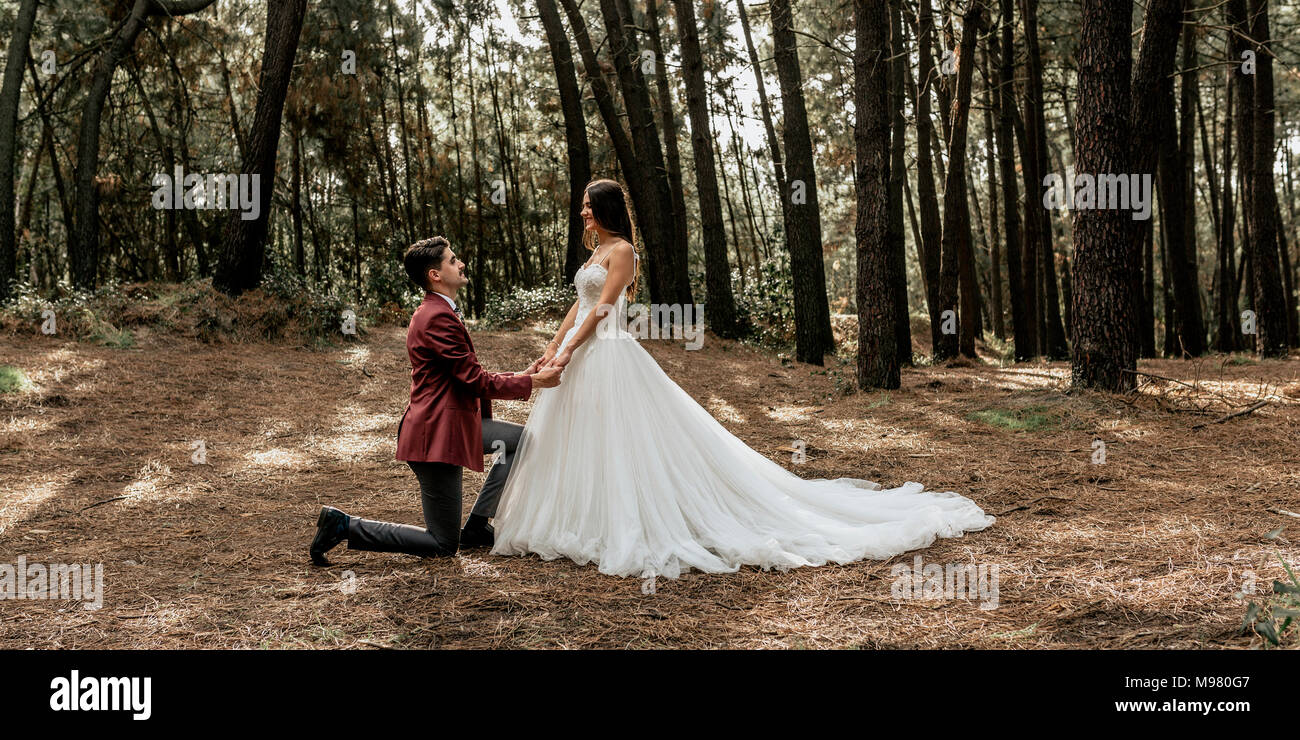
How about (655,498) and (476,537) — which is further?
(476,537)

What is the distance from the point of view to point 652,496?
4383mm

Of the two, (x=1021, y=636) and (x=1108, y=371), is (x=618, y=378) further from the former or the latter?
(x=1108, y=371)

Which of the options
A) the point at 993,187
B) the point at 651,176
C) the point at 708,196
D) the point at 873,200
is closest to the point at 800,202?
the point at 873,200

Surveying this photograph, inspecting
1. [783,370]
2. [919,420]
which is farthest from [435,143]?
→ [919,420]

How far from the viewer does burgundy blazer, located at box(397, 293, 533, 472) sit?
4.21m

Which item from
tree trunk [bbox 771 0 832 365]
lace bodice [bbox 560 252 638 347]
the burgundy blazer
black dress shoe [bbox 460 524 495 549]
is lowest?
black dress shoe [bbox 460 524 495 549]

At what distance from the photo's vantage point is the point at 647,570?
4.00 metres

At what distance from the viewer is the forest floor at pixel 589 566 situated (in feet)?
10.7

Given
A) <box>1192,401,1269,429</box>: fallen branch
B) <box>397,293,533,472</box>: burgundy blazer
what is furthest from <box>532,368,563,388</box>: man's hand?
<box>1192,401,1269,429</box>: fallen branch

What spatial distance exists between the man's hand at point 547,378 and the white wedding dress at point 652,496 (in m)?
0.14

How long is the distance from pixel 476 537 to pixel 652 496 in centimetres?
101

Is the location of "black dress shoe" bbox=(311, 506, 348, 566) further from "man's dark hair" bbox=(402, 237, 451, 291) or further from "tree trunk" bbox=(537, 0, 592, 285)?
"tree trunk" bbox=(537, 0, 592, 285)

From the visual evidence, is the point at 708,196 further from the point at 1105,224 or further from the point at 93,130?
the point at 93,130

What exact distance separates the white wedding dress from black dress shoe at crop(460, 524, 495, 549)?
0.15m
